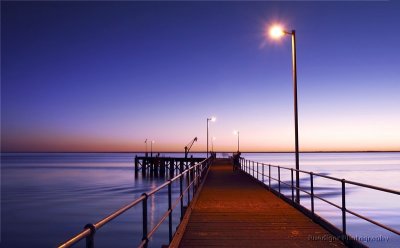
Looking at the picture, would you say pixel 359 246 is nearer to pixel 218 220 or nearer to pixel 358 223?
pixel 218 220

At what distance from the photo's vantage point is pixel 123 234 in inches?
762

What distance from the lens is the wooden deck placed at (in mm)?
6637

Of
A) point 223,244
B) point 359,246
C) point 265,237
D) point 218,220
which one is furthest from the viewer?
point 218,220

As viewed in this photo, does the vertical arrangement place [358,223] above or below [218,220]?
below

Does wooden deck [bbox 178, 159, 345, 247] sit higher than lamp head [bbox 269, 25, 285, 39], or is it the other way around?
lamp head [bbox 269, 25, 285, 39]

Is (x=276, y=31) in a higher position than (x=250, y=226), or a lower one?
higher

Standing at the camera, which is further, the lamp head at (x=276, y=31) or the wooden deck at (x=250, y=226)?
the lamp head at (x=276, y=31)

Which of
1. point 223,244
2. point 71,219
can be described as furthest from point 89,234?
point 71,219

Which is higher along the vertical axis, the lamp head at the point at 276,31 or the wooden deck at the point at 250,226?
the lamp head at the point at 276,31

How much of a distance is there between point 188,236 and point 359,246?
9.71 ft

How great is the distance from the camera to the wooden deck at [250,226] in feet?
21.8

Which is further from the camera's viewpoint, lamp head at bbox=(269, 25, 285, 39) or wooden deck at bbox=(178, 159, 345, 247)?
lamp head at bbox=(269, 25, 285, 39)

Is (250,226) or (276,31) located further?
(276,31)

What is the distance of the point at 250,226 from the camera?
8031 millimetres
